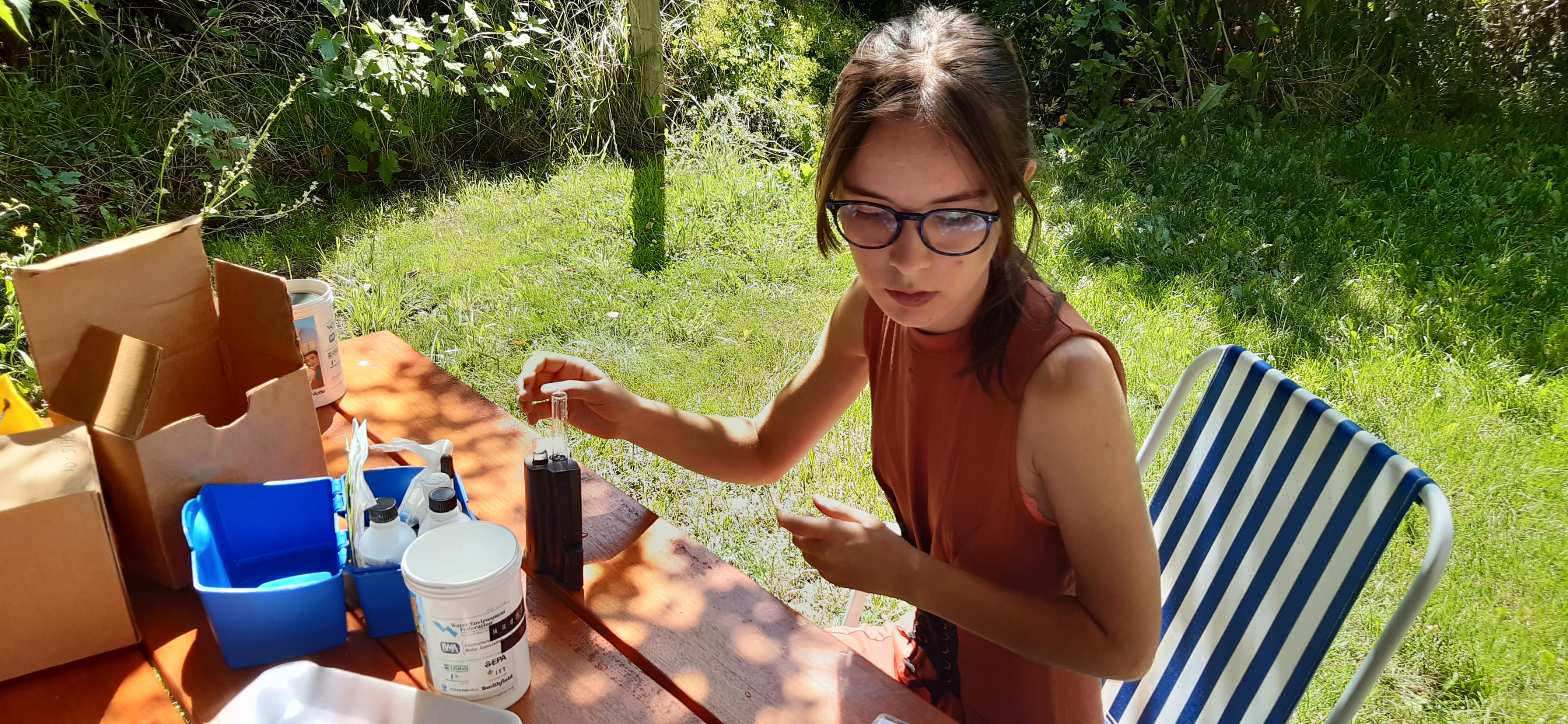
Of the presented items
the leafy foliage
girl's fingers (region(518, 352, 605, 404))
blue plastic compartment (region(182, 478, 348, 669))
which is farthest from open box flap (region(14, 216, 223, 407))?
the leafy foliage

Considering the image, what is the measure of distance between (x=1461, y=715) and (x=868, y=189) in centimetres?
203

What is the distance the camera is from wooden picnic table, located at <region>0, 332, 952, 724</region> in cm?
116

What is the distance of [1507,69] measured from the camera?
5398mm

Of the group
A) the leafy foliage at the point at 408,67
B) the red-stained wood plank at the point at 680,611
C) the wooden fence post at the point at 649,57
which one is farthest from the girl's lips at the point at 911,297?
the wooden fence post at the point at 649,57

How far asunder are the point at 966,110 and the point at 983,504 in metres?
0.55

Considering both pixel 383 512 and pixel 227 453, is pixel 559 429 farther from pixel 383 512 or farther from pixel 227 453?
pixel 227 453

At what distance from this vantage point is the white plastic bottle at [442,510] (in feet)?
3.81

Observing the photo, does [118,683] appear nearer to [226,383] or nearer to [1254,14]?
[226,383]

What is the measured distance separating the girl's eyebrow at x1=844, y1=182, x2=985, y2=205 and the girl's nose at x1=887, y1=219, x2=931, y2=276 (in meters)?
0.04

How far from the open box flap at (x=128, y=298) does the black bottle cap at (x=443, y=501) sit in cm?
58

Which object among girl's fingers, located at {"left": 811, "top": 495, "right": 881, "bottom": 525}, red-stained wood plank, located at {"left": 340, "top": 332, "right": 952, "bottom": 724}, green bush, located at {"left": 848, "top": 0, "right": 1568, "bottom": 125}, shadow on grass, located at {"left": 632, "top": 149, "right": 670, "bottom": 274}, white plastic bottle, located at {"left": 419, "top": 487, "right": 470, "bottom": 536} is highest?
green bush, located at {"left": 848, "top": 0, "right": 1568, "bottom": 125}

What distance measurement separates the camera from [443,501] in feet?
3.80

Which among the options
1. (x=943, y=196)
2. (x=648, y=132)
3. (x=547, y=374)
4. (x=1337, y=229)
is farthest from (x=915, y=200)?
(x=648, y=132)

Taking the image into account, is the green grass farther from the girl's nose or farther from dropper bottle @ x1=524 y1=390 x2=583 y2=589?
dropper bottle @ x1=524 y1=390 x2=583 y2=589
